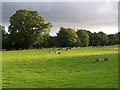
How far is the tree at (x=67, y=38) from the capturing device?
12319cm

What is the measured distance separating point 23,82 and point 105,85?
4580 mm

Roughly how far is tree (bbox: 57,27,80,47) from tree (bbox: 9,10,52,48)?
71.4ft

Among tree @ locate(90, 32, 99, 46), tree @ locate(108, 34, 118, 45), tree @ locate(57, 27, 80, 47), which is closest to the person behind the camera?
tree @ locate(57, 27, 80, 47)

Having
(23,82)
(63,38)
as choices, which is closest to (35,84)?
(23,82)

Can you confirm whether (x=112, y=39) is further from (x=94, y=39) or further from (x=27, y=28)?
(x=27, y=28)

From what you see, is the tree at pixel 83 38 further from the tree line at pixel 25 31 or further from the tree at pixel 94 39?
the tree line at pixel 25 31

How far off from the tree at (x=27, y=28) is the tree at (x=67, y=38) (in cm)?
2175

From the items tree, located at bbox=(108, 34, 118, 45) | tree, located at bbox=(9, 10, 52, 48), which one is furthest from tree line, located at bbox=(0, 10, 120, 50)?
tree, located at bbox=(108, 34, 118, 45)

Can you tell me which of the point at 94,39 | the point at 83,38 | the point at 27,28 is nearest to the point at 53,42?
the point at 83,38

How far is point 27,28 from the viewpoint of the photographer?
328 feet

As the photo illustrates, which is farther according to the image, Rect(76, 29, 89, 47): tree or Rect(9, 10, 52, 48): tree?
Rect(76, 29, 89, 47): tree

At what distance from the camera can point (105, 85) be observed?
1489cm

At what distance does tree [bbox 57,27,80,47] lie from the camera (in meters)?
123

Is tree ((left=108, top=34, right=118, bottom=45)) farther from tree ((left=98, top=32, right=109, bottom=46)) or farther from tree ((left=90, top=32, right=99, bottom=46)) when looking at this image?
tree ((left=90, top=32, right=99, bottom=46))
